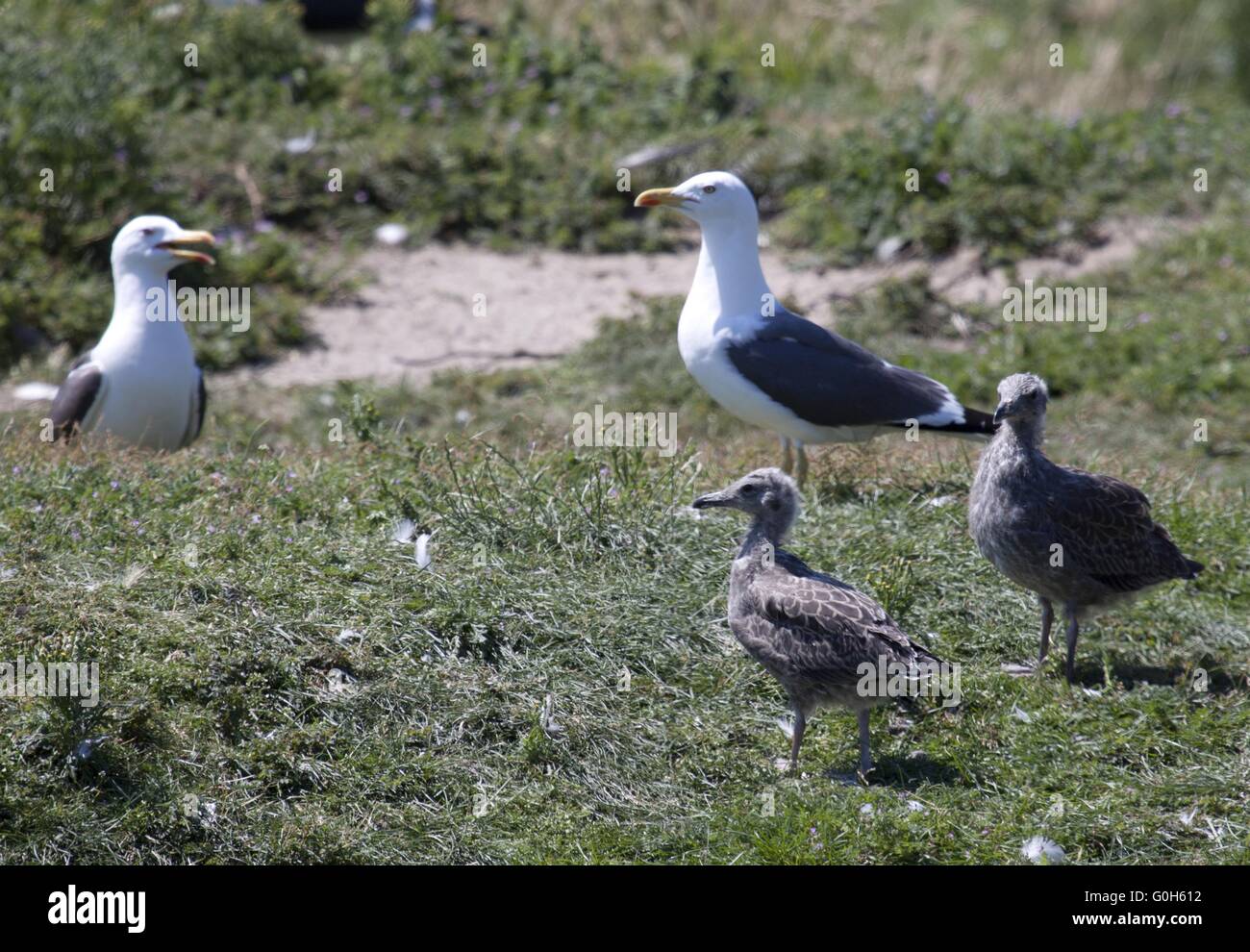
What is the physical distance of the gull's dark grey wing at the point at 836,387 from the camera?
24.9 feet

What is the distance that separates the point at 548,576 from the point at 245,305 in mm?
4956

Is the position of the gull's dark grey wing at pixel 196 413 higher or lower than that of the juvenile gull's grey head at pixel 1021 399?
lower

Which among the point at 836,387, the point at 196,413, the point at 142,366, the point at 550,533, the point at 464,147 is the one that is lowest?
the point at 196,413

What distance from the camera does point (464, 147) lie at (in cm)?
1218

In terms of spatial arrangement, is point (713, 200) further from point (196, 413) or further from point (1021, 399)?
point (196, 413)

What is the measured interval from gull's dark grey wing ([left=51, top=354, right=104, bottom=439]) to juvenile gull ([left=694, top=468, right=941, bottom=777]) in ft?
13.4

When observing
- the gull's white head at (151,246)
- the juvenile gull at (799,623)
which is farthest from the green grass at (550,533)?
the gull's white head at (151,246)

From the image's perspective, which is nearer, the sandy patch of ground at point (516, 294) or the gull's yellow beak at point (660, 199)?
the gull's yellow beak at point (660, 199)

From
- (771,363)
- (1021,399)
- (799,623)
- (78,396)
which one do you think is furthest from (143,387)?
(1021,399)

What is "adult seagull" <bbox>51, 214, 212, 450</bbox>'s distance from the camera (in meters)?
8.34

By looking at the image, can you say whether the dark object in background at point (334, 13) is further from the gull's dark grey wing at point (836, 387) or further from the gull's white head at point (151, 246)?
the gull's dark grey wing at point (836, 387)

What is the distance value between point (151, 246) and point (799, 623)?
15.8 feet

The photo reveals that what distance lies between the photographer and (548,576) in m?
6.16

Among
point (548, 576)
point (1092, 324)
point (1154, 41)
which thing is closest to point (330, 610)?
point (548, 576)
